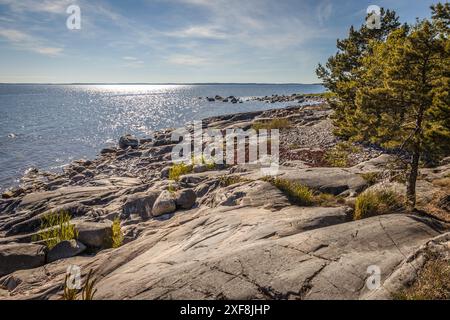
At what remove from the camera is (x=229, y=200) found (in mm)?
10977

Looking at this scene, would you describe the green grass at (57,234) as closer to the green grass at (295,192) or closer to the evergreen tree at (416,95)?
the green grass at (295,192)

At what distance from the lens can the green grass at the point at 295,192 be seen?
988 cm

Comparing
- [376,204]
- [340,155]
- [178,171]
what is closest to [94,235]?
[178,171]

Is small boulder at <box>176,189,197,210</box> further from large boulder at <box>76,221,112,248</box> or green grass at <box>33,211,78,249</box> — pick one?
green grass at <box>33,211,78,249</box>

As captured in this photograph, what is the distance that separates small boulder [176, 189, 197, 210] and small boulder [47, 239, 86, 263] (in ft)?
13.0

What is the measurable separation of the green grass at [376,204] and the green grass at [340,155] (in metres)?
7.38

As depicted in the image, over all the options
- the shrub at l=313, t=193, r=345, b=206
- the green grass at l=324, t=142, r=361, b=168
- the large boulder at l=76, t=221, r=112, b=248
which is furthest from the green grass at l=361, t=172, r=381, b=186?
the large boulder at l=76, t=221, r=112, b=248

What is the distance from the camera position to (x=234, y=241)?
24.4ft

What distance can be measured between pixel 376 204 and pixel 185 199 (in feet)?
24.1

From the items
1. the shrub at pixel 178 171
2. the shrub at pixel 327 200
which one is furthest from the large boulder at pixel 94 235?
the shrub at pixel 327 200

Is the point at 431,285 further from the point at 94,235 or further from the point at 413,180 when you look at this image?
the point at 94,235

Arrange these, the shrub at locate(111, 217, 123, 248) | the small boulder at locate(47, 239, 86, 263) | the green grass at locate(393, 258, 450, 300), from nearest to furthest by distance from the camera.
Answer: the green grass at locate(393, 258, 450, 300), the small boulder at locate(47, 239, 86, 263), the shrub at locate(111, 217, 123, 248)

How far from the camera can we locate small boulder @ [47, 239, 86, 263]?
9.87 m
